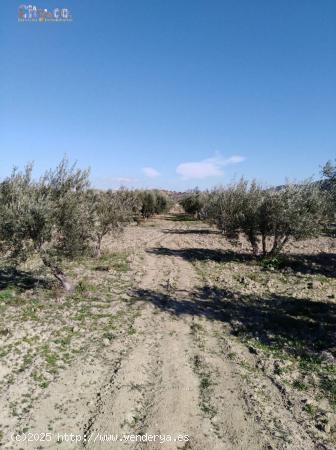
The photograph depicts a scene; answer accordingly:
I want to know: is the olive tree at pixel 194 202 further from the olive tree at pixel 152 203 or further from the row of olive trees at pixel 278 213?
the row of olive trees at pixel 278 213

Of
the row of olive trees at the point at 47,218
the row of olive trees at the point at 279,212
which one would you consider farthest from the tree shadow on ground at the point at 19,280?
the row of olive trees at the point at 279,212

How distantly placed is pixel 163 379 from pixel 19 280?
11.2 metres

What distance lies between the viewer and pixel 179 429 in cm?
711

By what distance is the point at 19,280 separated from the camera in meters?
17.4

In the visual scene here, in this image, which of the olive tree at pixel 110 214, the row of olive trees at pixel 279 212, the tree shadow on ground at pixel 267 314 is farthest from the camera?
the olive tree at pixel 110 214

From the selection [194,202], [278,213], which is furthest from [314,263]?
[194,202]

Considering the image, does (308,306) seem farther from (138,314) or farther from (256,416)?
(256,416)

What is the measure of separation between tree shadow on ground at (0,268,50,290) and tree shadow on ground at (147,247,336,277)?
10612 millimetres

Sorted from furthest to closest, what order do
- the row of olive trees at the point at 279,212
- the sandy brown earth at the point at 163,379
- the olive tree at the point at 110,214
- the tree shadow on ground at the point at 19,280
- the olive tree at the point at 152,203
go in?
1. the olive tree at the point at 152,203
2. the olive tree at the point at 110,214
3. the row of olive trees at the point at 279,212
4. the tree shadow on ground at the point at 19,280
5. the sandy brown earth at the point at 163,379

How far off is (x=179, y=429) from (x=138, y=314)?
258 inches

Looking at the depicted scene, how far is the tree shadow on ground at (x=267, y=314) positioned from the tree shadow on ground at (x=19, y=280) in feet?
15.7

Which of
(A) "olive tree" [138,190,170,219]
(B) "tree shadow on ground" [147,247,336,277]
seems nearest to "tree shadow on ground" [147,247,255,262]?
(B) "tree shadow on ground" [147,247,336,277]

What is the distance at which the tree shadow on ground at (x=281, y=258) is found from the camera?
2250 cm

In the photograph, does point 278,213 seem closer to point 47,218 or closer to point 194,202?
point 47,218
